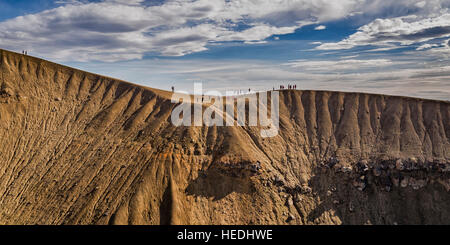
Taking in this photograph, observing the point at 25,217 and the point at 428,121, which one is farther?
the point at 428,121

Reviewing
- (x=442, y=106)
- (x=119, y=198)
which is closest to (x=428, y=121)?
(x=442, y=106)

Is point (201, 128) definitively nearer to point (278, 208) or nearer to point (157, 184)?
point (157, 184)

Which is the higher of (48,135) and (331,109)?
(331,109)

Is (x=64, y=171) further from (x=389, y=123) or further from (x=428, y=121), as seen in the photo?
(x=428, y=121)
